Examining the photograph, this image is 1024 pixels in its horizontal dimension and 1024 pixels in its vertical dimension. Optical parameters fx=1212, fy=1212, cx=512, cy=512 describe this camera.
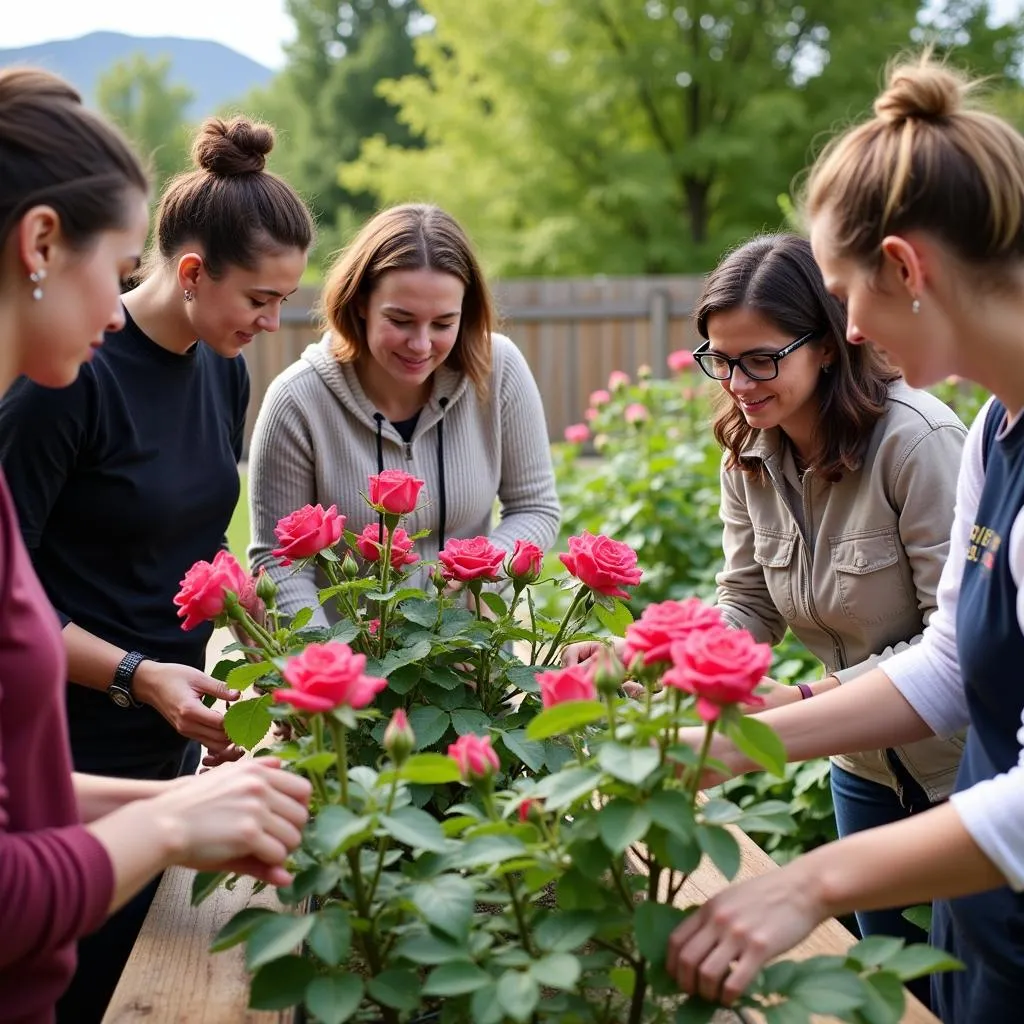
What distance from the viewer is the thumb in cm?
186

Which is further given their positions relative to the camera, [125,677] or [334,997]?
[125,677]

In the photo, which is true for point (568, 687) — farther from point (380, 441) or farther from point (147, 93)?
point (147, 93)

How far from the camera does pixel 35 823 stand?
1213mm

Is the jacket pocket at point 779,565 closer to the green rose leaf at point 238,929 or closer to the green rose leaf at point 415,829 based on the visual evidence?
the green rose leaf at point 415,829

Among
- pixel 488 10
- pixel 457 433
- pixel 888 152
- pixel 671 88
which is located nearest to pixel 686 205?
pixel 671 88

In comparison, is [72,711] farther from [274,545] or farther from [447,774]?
[447,774]

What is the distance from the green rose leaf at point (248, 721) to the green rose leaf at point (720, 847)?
2.31 ft

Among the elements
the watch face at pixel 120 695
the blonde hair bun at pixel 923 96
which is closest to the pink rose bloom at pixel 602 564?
the blonde hair bun at pixel 923 96

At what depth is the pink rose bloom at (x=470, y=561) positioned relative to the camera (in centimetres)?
182

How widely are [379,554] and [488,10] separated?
1240 centimetres

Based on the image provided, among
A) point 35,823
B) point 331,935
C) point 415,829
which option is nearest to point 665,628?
point 415,829

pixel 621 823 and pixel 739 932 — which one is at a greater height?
pixel 621 823

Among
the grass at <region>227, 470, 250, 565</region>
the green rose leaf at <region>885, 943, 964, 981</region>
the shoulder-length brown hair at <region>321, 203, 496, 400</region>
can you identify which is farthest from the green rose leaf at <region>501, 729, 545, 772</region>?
the grass at <region>227, 470, 250, 565</region>

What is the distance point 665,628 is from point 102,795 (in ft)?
2.28
